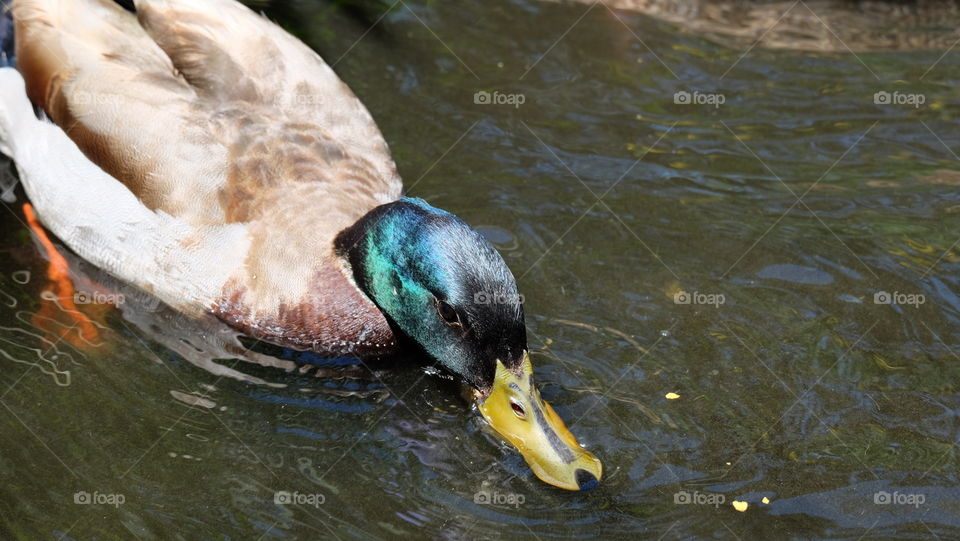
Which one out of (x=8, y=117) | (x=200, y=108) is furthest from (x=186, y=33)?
(x=8, y=117)

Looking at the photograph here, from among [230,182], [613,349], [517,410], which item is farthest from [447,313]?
[230,182]

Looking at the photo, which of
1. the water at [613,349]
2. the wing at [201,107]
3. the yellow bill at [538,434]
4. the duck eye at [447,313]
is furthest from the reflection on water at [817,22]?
the yellow bill at [538,434]

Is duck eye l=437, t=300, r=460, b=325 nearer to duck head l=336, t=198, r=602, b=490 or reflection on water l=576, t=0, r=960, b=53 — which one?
duck head l=336, t=198, r=602, b=490

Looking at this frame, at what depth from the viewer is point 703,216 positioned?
22.0ft

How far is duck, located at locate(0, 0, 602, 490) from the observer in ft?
17.8

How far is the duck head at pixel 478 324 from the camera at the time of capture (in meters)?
4.74

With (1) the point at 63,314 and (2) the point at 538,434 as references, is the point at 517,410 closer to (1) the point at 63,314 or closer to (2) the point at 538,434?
(2) the point at 538,434

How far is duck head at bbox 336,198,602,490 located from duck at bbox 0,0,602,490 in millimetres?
16

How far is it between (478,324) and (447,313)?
11.4 inches

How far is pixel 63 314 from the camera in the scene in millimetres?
5922

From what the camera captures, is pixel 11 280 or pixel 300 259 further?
pixel 11 280

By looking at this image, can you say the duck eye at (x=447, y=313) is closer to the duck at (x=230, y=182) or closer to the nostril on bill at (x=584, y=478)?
the duck at (x=230, y=182)

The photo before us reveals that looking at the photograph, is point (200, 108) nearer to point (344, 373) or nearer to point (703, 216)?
point (344, 373)

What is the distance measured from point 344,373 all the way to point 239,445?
0.70 meters
